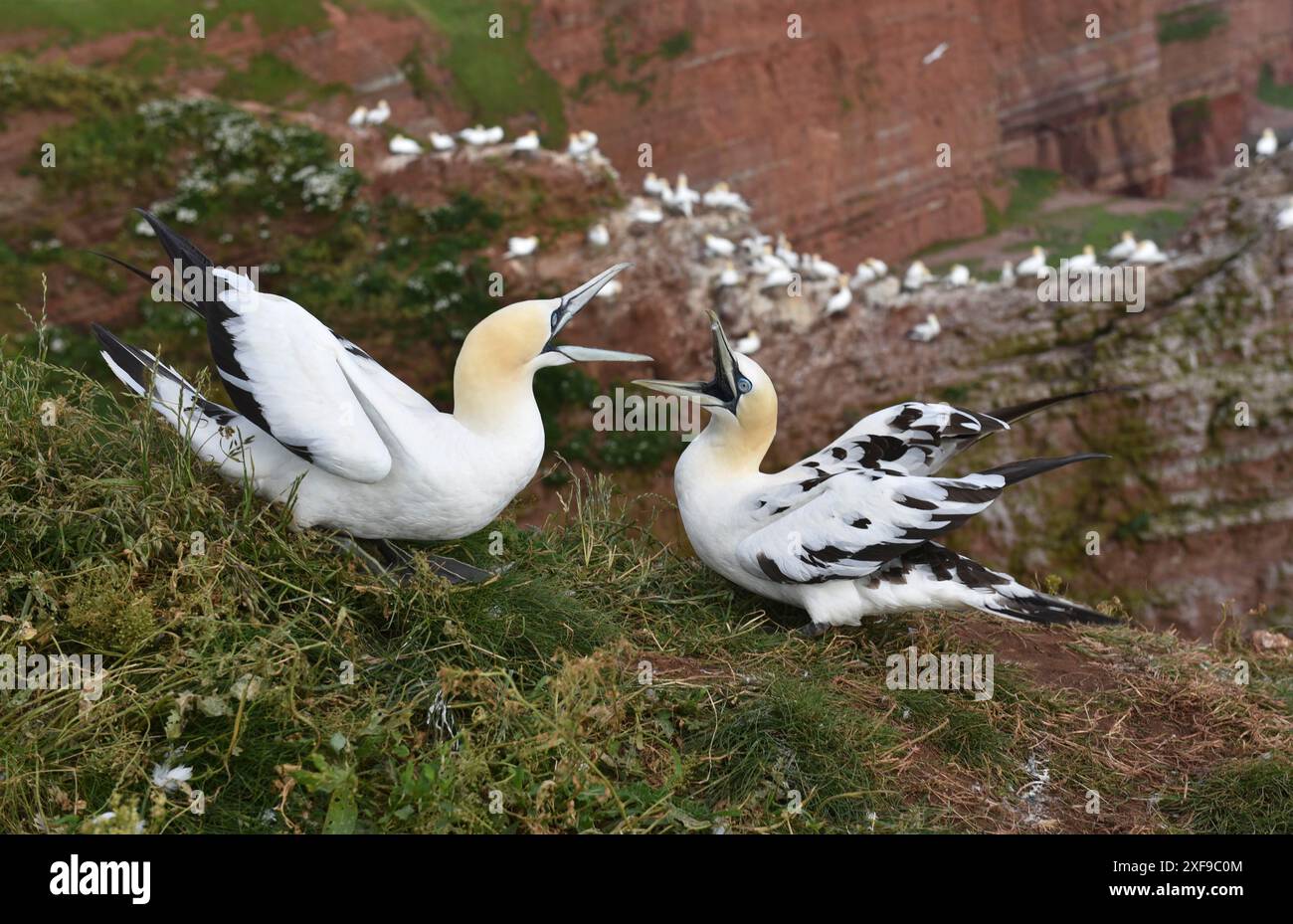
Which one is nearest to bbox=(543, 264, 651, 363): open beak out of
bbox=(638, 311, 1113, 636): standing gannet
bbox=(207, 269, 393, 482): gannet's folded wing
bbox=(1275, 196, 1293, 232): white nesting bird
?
bbox=(638, 311, 1113, 636): standing gannet

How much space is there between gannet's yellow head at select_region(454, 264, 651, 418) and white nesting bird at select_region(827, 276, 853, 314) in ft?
44.9

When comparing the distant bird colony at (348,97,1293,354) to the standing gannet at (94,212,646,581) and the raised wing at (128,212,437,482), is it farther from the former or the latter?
the raised wing at (128,212,437,482)

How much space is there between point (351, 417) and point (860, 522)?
2.20 m

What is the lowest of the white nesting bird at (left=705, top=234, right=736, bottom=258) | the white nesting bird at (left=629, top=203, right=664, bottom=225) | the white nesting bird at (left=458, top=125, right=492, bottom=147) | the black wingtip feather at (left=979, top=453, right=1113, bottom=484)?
the black wingtip feather at (left=979, top=453, right=1113, bottom=484)

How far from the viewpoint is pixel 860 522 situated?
5.21 m

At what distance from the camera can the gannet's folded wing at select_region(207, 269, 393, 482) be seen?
4664 millimetres

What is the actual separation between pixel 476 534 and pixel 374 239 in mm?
14146

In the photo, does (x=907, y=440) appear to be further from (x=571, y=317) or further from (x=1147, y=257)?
(x=1147, y=257)

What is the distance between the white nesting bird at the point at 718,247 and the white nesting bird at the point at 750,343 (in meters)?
1.39

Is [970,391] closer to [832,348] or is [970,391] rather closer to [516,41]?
[832,348]

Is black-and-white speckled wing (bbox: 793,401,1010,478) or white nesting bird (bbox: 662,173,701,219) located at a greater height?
white nesting bird (bbox: 662,173,701,219)

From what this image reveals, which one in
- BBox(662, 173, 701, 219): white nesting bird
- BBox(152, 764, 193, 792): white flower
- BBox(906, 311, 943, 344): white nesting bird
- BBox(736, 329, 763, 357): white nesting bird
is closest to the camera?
BBox(152, 764, 193, 792): white flower

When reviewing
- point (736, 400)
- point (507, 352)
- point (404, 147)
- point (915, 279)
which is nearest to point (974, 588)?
point (736, 400)

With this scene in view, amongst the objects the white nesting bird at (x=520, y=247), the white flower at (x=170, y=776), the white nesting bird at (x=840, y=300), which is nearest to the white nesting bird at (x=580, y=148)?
the white nesting bird at (x=520, y=247)
